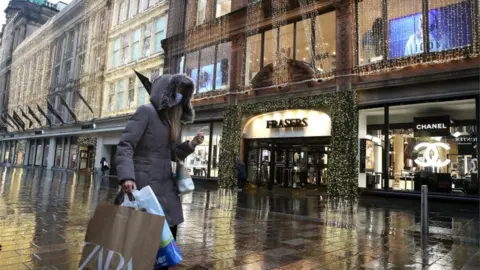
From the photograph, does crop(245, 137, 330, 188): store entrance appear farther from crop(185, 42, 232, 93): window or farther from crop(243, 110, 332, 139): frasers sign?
crop(185, 42, 232, 93): window

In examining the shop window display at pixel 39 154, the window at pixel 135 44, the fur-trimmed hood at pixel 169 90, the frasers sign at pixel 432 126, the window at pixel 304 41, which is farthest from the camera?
the shop window display at pixel 39 154

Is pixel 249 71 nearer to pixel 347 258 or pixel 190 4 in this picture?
pixel 190 4

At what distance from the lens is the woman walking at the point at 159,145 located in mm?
Answer: 2723

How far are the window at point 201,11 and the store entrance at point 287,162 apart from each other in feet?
28.3

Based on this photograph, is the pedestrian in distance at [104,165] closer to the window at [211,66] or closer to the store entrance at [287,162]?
the window at [211,66]

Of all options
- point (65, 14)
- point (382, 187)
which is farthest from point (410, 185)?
point (65, 14)

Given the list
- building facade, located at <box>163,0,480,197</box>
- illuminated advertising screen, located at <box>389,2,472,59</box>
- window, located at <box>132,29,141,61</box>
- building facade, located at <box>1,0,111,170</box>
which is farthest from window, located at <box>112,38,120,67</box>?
illuminated advertising screen, located at <box>389,2,472,59</box>

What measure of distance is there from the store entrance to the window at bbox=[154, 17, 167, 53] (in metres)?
11.0

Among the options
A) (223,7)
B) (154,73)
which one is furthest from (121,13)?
(223,7)

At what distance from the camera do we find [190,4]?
2241 cm

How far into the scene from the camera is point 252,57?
18656 millimetres

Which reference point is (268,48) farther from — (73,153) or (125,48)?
(73,153)

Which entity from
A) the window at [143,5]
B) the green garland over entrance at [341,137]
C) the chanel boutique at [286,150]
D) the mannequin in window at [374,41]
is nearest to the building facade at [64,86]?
the window at [143,5]

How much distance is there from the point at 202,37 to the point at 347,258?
60.8 feet
